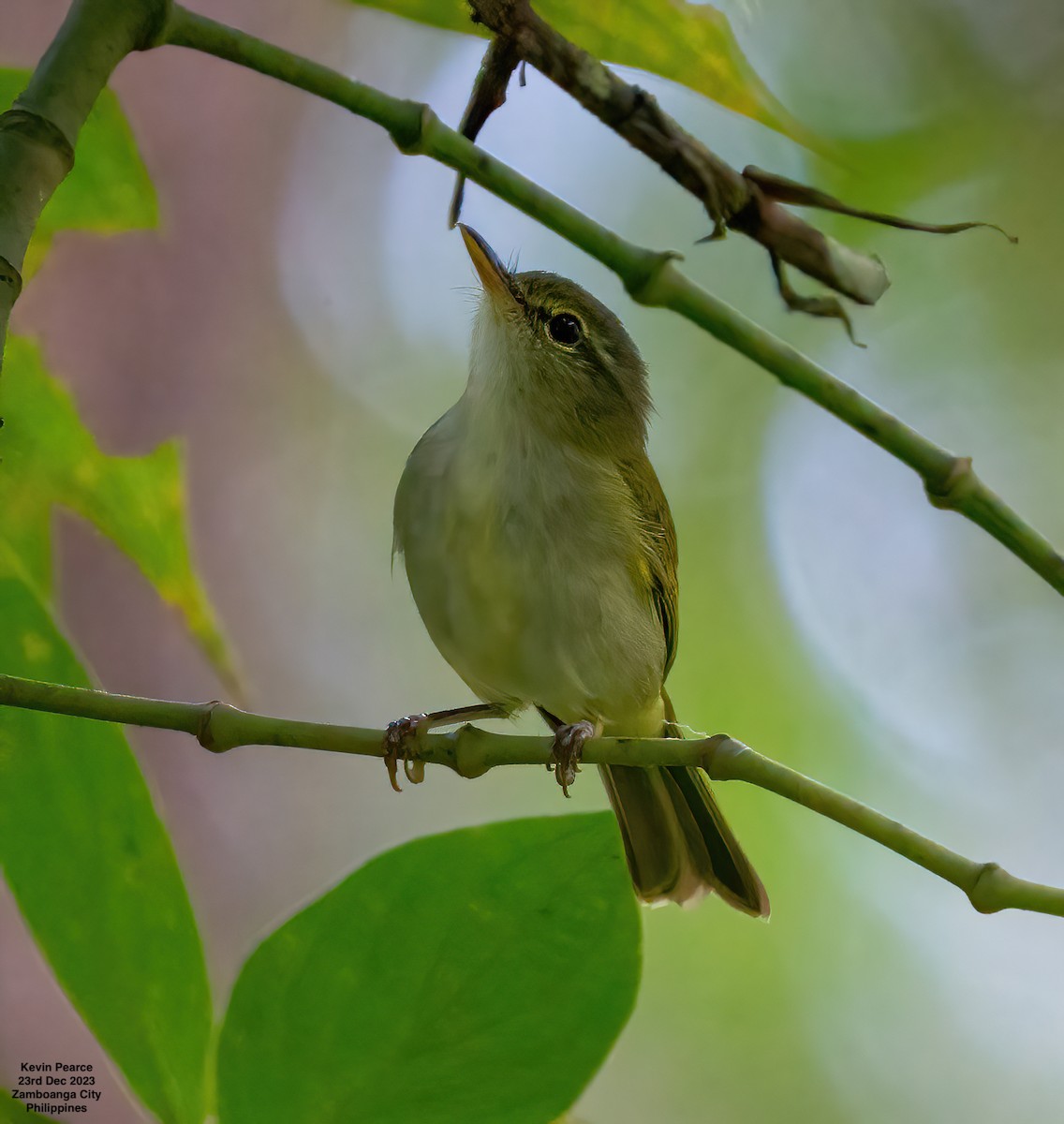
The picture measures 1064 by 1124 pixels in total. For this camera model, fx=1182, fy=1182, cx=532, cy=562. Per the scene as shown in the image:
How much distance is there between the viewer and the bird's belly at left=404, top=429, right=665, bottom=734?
1071 mm

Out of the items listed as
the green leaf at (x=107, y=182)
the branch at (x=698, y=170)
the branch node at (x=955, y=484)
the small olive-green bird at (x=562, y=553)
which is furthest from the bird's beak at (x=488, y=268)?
the branch node at (x=955, y=484)

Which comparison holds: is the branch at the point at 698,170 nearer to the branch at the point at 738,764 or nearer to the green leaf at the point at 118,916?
the branch at the point at 738,764

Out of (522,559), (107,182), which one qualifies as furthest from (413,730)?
(107,182)

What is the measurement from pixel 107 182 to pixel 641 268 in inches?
10.8

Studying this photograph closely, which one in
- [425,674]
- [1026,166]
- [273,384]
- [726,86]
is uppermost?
[273,384]

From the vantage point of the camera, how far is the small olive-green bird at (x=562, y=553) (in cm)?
108

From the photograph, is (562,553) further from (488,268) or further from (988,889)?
(988,889)

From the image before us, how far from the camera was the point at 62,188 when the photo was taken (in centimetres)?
60

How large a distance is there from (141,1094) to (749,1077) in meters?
1.49

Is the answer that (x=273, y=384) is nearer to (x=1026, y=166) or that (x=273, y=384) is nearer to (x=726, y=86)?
(x=1026, y=166)

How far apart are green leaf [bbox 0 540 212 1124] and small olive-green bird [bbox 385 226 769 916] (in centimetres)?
46

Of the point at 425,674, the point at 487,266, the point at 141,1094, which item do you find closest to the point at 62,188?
the point at 141,1094

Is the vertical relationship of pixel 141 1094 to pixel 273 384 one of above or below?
below

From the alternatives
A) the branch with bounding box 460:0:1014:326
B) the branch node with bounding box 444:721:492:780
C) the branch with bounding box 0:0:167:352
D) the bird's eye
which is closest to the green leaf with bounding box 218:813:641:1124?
the branch node with bounding box 444:721:492:780
